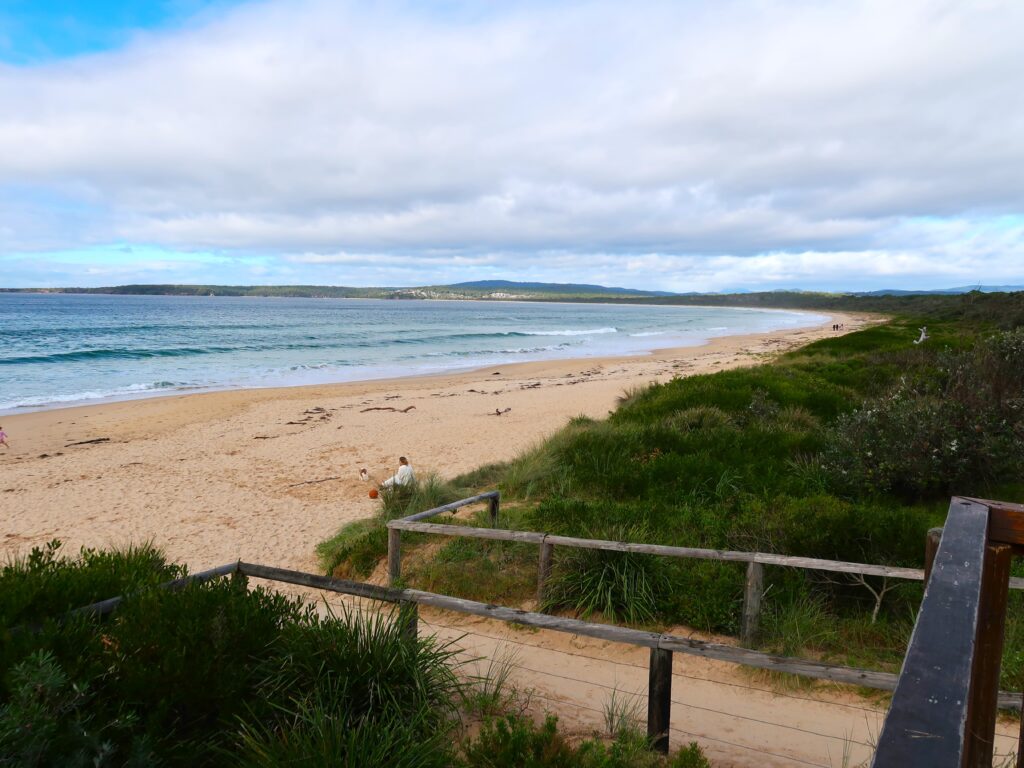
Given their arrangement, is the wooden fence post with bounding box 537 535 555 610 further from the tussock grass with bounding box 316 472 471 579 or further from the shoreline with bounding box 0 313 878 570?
the shoreline with bounding box 0 313 878 570

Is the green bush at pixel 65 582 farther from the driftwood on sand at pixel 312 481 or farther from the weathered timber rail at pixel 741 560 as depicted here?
the driftwood on sand at pixel 312 481

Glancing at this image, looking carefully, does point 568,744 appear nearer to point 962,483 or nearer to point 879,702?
point 879,702

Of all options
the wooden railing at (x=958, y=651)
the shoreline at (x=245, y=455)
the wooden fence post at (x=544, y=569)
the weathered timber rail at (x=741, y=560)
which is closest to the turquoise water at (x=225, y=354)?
the shoreline at (x=245, y=455)

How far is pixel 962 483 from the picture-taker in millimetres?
8789

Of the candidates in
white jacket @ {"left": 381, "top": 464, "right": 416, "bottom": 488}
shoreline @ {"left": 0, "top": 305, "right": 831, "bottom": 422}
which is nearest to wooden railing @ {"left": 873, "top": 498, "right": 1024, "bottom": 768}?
white jacket @ {"left": 381, "top": 464, "right": 416, "bottom": 488}

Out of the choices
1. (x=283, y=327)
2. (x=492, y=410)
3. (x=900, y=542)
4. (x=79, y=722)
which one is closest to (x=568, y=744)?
(x=79, y=722)

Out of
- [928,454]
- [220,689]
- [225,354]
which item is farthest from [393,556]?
[225,354]

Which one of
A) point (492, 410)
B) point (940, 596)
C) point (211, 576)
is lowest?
point (492, 410)

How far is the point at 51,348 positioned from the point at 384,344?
70.0ft

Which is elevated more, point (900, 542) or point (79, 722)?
point (79, 722)

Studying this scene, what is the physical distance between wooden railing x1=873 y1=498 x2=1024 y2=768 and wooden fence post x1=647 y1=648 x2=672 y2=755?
6.19ft

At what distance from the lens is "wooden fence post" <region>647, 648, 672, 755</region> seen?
3666 millimetres

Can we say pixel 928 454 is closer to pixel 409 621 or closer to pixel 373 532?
pixel 373 532

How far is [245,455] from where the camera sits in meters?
15.9
